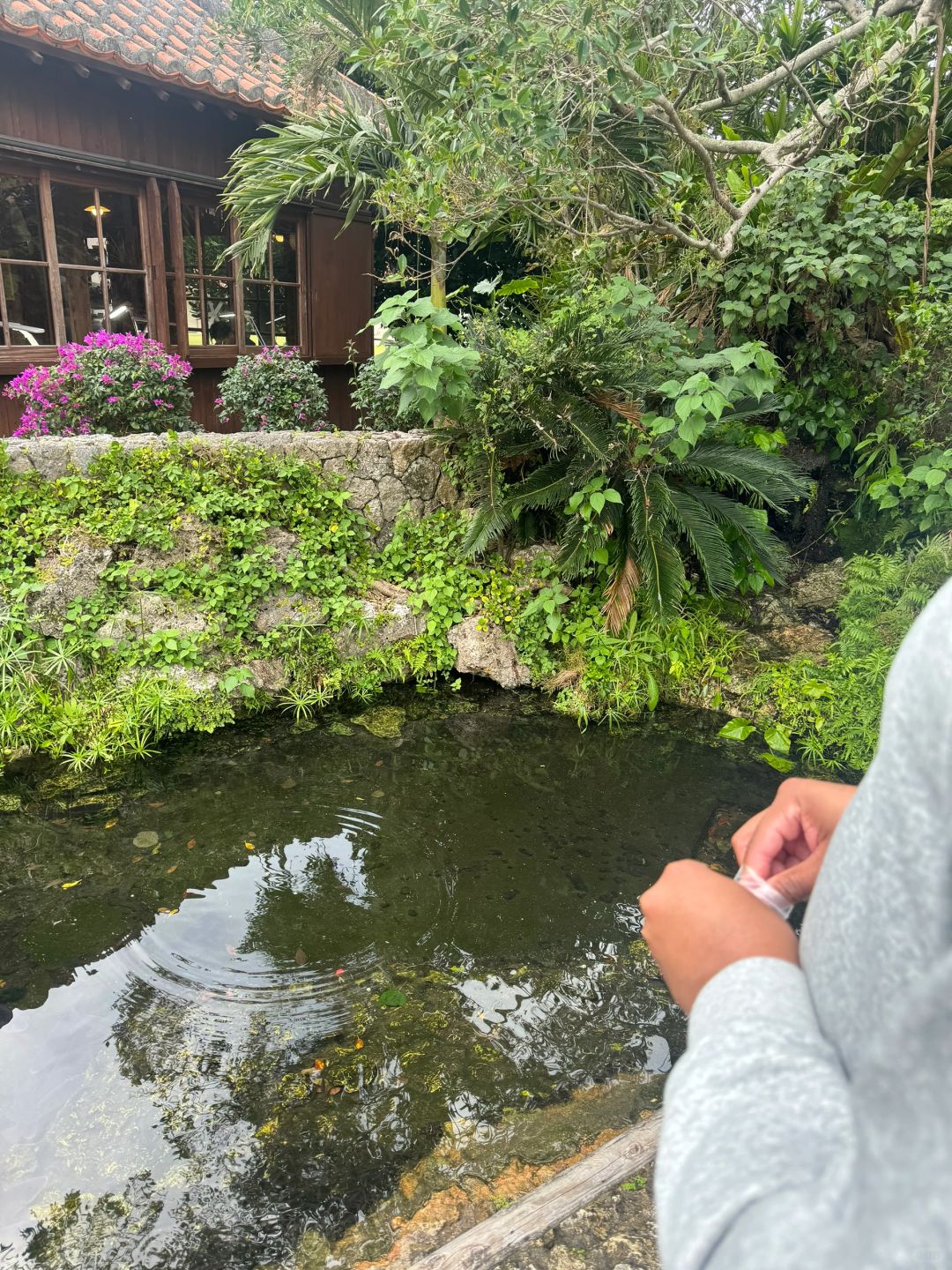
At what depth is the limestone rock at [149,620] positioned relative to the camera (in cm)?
547

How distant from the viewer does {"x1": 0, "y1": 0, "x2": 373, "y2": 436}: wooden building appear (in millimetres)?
7109

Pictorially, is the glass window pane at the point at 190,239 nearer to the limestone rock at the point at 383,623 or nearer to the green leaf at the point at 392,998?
the limestone rock at the point at 383,623

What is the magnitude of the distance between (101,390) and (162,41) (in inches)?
175

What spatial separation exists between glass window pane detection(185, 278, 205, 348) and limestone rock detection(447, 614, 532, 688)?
508 centimetres

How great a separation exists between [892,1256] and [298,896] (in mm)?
3774

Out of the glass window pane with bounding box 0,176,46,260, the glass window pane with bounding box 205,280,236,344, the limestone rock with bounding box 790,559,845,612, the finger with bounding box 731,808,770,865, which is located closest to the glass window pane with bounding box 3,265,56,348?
the glass window pane with bounding box 0,176,46,260

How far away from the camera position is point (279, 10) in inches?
299

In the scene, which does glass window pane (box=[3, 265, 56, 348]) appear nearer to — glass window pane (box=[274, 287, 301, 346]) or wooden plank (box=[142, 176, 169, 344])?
wooden plank (box=[142, 176, 169, 344])

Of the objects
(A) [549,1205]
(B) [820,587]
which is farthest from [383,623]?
(A) [549,1205]

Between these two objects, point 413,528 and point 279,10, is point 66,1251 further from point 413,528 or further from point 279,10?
point 279,10

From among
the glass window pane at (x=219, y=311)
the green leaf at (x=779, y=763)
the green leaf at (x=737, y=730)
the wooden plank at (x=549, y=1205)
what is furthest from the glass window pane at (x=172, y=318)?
the wooden plank at (x=549, y=1205)

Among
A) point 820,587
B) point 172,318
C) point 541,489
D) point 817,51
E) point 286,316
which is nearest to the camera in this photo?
point 817,51

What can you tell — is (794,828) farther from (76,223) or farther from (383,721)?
(76,223)

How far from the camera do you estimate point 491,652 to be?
6.14 metres
